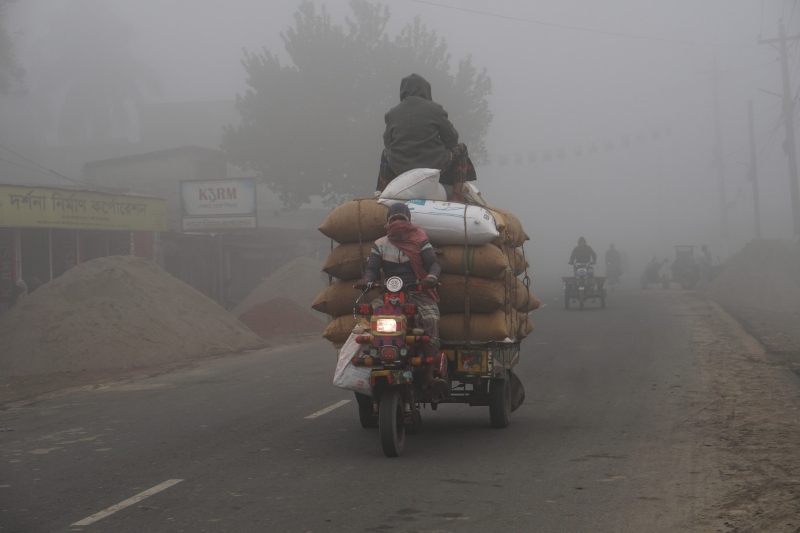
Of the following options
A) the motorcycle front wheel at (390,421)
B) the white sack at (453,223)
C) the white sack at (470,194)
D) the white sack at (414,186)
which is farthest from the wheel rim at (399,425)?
the white sack at (470,194)

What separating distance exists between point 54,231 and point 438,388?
79.3 feet

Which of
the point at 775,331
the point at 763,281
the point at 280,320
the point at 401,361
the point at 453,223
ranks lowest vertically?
the point at 775,331

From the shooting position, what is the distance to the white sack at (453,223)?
24.8 ft

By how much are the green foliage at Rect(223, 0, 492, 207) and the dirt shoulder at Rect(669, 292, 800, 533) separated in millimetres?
30652

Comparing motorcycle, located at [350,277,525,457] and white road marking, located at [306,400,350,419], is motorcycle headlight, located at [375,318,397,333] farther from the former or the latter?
white road marking, located at [306,400,350,419]

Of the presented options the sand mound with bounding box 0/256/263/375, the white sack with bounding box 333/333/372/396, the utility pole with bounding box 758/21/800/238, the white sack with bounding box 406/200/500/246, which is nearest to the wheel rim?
the white sack with bounding box 333/333/372/396

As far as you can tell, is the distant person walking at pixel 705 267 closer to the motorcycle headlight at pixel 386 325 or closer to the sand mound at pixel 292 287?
the sand mound at pixel 292 287

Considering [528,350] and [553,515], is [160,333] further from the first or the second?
[553,515]

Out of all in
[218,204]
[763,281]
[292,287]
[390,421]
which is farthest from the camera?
[218,204]

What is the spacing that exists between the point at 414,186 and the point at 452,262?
770 millimetres

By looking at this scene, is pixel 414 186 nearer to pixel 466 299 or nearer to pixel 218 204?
pixel 466 299

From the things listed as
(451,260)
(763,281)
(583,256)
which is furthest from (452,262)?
(763,281)

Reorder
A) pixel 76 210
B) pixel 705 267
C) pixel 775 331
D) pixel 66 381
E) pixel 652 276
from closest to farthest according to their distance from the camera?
pixel 66 381, pixel 775 331, pixel 76 210, pixel 705 267, pixel 652 276

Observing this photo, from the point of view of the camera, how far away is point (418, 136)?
8297mm
